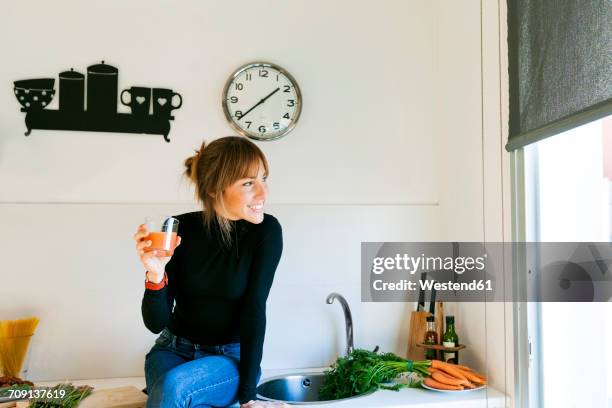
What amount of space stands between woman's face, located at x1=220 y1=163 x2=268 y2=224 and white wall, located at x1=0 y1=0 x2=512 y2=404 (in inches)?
23.7

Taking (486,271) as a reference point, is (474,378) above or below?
below

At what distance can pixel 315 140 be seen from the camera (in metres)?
2.54

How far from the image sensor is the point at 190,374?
1606 mm

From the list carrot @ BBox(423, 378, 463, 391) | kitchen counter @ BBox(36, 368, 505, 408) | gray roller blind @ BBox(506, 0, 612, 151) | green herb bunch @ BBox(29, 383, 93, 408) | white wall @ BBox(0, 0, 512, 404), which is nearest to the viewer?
gray roller blind @ BBox(506, 0, 612, 151)

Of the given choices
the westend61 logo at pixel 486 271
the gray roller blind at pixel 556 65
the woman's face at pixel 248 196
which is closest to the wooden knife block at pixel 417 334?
the westend61 logo at pixel 486 271

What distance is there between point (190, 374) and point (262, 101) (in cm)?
127

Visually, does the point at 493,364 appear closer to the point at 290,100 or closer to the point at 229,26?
the point at 290,100

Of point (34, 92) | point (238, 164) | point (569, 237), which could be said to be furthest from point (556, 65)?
point (34, 92)

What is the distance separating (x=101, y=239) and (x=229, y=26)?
1.04m

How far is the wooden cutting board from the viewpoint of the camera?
1.78m

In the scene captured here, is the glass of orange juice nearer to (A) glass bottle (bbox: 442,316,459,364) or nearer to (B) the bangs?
(B) the bangs

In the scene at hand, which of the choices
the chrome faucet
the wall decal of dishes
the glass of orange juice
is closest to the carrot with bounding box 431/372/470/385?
the chrome faucet

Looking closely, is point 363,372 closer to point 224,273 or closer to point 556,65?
point 224,273

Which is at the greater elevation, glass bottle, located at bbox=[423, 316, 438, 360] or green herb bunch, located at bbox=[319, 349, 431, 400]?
glass bottle, located at bbox=[423, 316, 438, 360]
